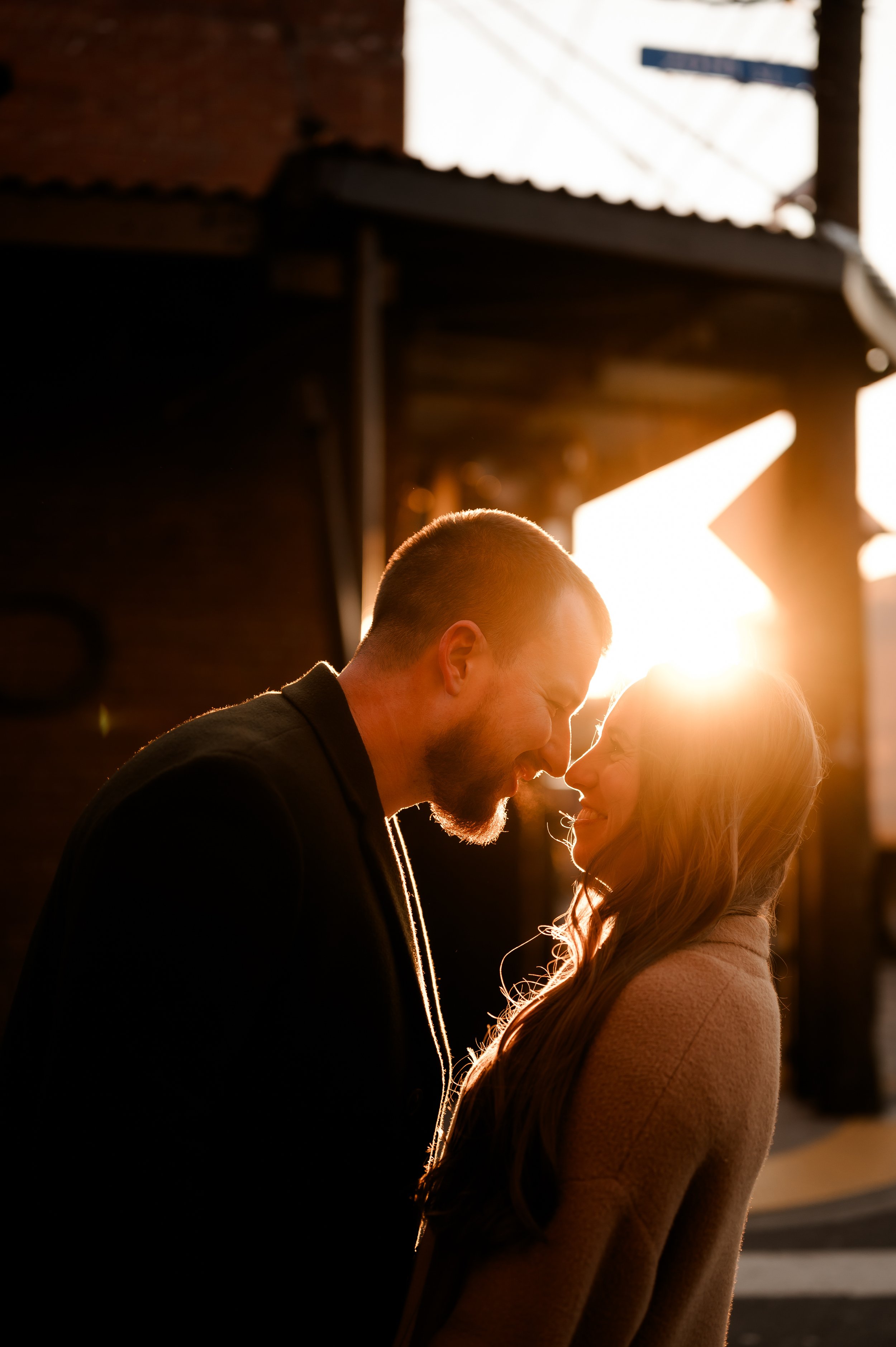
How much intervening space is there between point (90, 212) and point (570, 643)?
171 inches

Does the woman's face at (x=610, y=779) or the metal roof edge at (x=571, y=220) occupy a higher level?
the metal roof edge at (x=571, y=220)

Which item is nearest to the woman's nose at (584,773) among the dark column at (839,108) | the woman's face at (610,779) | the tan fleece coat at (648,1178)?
the woman's face at (610,779)

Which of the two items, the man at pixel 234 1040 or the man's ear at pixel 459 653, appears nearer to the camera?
the man at pixel 234 1040

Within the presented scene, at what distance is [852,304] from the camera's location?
609 cm

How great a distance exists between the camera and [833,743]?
7.16m

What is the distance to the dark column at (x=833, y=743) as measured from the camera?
717 cm

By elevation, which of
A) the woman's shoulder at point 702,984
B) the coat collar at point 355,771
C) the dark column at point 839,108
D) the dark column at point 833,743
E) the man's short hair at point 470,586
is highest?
the dark column at point 839,108

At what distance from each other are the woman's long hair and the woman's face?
0.13 ft

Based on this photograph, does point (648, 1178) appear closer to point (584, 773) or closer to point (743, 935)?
point (743, 935)

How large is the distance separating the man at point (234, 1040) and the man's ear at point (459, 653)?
0.77ft

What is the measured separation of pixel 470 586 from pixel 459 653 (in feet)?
0.42

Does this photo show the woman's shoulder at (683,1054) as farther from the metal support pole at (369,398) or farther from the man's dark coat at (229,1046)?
the metal support pole at (369,398)

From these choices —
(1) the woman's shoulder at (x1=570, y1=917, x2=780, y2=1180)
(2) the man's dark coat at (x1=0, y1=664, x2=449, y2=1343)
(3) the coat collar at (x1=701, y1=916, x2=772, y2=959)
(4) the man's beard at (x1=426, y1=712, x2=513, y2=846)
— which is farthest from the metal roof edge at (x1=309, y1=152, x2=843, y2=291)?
(1) the woman's shoulder at (x1=570, y1=917, x2=780, y2=1180)

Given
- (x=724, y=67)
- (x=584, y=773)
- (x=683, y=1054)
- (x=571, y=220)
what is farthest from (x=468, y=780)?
(x=724, y=67)
